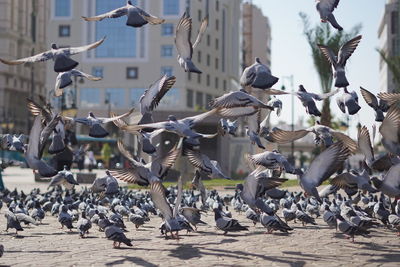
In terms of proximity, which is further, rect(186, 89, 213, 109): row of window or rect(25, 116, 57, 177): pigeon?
rect(186, 89, 213, 109): row of window

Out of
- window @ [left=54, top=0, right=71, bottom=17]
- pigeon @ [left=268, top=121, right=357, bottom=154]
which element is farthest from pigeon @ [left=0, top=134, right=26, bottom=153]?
window @ [left=54, top=0, right=71, bottom=17]

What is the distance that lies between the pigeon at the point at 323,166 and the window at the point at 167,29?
6643cm

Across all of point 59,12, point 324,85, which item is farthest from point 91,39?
point 324,85

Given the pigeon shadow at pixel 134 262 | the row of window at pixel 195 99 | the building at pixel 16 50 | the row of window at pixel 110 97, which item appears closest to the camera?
the pigeon shadow at pixel 134 262

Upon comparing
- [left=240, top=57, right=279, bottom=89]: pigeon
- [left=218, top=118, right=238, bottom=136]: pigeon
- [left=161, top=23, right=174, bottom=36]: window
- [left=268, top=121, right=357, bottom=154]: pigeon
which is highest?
[left=161, top=23, right=174, bottom=36]: window

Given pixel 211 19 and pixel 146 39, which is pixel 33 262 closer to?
pixel 146 39

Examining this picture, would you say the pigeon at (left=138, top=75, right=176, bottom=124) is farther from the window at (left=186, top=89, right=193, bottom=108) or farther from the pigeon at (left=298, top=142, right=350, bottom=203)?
the window at (left=186, top=89, right=193, bottom=108)

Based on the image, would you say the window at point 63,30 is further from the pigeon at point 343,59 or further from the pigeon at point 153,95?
the pigeon at point 343,59

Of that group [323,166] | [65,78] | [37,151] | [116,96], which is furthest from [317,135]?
[116,96]

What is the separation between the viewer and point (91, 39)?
76688 millimetres

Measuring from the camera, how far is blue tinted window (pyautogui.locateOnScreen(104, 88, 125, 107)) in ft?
254

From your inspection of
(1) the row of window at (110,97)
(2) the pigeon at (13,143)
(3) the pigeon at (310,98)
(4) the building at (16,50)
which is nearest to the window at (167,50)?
(1) the row of window at (110,97)

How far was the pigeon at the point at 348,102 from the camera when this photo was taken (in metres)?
11.3

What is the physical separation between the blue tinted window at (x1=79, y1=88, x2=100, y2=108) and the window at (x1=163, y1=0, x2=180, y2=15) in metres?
12.7
